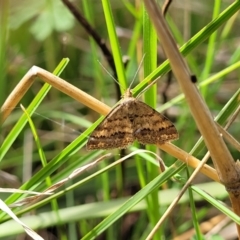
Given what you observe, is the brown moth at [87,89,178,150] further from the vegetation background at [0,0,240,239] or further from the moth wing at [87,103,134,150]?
the vegetation background at [0,0,240,239]

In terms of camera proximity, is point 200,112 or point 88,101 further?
point 88,101

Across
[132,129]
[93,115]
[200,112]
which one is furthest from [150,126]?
[93,115]

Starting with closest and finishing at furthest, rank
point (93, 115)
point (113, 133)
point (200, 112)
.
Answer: point (200, 112), point (113, 133), point (93, 115)

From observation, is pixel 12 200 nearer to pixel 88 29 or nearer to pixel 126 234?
pixel 88 29

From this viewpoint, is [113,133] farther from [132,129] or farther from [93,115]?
[93,115]

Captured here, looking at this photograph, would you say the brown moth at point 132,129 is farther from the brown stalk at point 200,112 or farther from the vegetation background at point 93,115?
the vegetation background at point 93,115
